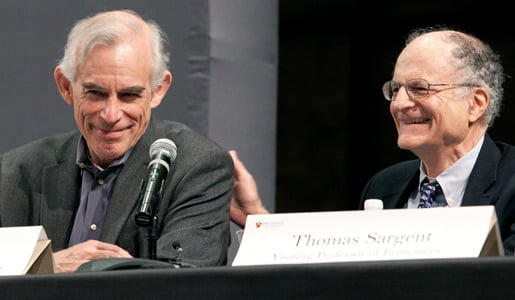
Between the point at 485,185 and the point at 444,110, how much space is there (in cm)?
29

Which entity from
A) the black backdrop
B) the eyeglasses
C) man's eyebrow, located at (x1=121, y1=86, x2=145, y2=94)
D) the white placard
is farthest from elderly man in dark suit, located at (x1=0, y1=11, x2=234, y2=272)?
the black backdrop

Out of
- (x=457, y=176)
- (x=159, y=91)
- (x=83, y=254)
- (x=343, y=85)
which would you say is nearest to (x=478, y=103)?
(x=457, y=176)

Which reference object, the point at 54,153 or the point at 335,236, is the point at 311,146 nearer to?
the point at 54,153

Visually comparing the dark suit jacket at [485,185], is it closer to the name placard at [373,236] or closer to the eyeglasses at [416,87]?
the eyeglasses at [416,87]

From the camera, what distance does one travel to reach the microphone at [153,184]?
2561 mm

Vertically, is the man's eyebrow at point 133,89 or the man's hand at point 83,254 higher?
the man's eyebrow at point 133,89

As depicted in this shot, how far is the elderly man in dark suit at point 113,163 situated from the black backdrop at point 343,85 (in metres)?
2.23

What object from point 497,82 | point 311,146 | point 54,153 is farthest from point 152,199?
point 311,146

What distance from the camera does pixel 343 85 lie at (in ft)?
18.9

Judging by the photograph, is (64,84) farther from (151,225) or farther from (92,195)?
(151,225)

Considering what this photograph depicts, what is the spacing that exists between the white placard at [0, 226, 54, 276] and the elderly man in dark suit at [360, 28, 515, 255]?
1173 mm

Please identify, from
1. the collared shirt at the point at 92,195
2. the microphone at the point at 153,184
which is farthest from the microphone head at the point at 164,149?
the collared shirt at the point at 92,195

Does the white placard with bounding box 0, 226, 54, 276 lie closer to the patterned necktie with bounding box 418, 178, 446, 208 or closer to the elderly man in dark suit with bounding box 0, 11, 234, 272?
the elderly man in dark suit with bounding box 0, 11, 234, 272

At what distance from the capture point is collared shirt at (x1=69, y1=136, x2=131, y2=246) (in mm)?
3252
